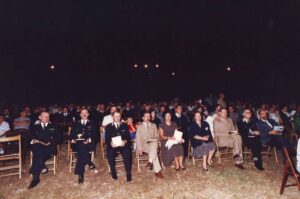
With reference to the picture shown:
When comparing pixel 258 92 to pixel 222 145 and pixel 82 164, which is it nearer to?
pixel 222 145

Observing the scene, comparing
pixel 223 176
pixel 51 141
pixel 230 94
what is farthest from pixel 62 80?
pixel 223 176

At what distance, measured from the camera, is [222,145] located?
6.91m

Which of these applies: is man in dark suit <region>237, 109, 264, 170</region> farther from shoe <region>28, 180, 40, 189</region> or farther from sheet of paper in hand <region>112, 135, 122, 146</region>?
shoe <region>28, 180, 40, 189</region>

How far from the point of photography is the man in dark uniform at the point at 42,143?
18.8 feet

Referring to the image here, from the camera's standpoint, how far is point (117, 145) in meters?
5.97

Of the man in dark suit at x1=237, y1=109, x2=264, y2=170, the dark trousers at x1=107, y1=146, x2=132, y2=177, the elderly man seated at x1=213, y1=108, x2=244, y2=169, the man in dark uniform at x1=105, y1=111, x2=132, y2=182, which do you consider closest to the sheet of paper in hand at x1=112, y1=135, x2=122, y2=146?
the man in dark uniform at x1=105, y1=111, x2=132, y2=182

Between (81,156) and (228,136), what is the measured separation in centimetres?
387

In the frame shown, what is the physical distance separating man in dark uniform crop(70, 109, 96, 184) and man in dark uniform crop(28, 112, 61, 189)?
17.5 inches

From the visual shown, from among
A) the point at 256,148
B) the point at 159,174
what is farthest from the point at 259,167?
the point at 159,174

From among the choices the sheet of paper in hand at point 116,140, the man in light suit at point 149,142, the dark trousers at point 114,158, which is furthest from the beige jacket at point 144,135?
the sheet of paper in hand at point 116,140

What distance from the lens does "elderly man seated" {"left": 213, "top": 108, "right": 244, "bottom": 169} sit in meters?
6.76

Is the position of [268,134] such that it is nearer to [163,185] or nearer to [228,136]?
[228,136]

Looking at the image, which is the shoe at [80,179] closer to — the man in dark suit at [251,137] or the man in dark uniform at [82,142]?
the man in dark uniform at [82,142]

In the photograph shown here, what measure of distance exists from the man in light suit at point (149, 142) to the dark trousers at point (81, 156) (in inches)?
48.2
